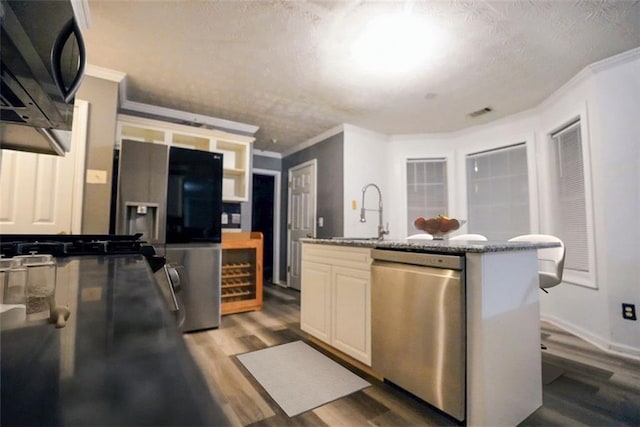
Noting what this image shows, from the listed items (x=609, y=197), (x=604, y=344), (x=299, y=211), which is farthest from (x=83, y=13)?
(x=604, y=344)

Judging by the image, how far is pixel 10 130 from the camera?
958 mm

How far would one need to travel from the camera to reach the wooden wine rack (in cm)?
337

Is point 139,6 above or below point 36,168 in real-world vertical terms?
above

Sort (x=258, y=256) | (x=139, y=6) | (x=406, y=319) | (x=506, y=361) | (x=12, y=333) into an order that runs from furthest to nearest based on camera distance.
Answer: (x=258, y=256), (x=139, y=6), (x=406, y=319), (x=506, y=361), (x=12, y=333)

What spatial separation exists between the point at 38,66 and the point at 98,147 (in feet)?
7.67

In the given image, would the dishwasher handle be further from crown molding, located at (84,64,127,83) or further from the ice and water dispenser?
crown molding, located at (84,64,127,83)

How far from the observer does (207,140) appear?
3.48 metres

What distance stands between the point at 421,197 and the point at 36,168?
448 centimetres

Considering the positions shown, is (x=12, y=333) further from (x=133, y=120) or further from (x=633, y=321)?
(x=633, y=321)

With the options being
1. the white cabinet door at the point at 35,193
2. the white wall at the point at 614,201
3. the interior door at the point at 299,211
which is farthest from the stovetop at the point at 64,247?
the white wall at the point at 614,201

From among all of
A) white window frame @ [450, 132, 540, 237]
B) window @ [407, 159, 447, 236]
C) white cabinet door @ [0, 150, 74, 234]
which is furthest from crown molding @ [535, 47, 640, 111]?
white cabinet door @ [0, 150, 74, 234]

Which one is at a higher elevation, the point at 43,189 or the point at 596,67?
the point at 596,67

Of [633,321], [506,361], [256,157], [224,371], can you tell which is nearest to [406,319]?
[506,361]

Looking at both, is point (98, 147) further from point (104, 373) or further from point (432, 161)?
point (432, 161)
